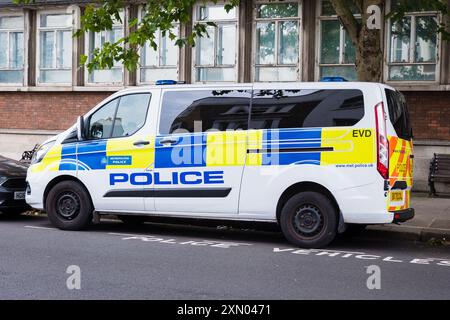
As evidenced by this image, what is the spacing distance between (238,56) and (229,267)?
10709mm

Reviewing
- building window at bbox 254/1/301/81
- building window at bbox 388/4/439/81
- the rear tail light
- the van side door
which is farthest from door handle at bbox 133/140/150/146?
building window at bbox 388/4/439/81

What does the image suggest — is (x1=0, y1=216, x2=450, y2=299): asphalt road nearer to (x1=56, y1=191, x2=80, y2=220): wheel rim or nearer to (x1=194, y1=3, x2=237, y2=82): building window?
(x1=56, y1=191, x2=80, y2=220): wheel rim

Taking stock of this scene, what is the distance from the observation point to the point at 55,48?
772 inches

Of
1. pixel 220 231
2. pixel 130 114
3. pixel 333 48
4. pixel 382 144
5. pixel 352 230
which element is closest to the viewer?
pixel 382 144

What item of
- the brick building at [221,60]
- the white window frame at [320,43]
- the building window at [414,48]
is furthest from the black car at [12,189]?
the building window at [414,48]

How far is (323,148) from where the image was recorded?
339 inches

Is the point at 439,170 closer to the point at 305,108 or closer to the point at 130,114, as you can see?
the point at 305,108

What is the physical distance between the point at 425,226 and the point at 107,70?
11.3m

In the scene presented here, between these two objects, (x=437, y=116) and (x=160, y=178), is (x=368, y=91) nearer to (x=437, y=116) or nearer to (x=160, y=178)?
(x=160, y=178)

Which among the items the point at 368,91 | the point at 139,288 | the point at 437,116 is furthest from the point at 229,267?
the point at 437,116

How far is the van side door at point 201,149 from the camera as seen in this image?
9.11 m

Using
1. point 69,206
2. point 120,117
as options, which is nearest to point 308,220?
point 120,117

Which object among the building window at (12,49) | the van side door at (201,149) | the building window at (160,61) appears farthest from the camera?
the building window at (12,49)

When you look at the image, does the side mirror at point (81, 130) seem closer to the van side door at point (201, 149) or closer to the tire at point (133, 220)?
the van side door at point (201, 149)
